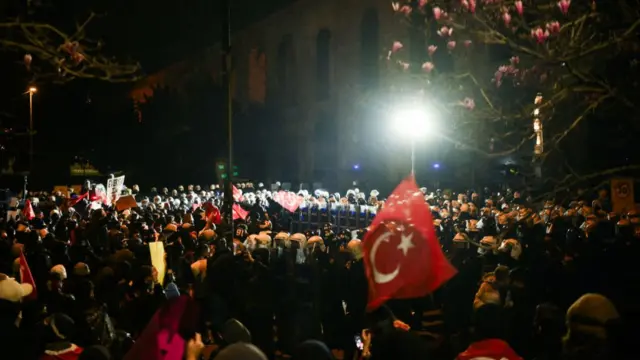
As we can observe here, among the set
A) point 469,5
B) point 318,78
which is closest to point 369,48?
point 318,78

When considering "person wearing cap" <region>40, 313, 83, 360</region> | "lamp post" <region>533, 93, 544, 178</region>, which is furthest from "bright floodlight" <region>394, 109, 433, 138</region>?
"person wearing cap" <region>40, 313, 83, 360</region>

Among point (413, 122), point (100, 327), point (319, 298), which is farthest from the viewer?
point (413, 122)

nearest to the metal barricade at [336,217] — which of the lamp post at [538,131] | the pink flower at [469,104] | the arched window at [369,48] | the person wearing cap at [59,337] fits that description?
the pink flower at [469,104]

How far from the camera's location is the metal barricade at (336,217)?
2081cm

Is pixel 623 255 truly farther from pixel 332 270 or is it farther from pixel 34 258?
pixel 34 258

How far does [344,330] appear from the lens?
789 cm

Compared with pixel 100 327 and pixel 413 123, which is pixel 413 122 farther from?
pixel 100 327

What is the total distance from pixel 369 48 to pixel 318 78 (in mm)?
4827

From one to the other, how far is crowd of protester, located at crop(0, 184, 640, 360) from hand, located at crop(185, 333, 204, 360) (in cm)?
2

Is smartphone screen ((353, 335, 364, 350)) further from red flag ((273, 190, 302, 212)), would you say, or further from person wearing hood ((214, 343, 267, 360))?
red flag ((273, 190, 302, 212))

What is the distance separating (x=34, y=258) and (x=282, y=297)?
4.10 metres

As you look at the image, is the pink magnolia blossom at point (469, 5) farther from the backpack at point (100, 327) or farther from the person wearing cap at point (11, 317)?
the person wearing cap at point (11, 317)

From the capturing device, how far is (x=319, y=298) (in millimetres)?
8070

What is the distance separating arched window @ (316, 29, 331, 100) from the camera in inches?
1577
